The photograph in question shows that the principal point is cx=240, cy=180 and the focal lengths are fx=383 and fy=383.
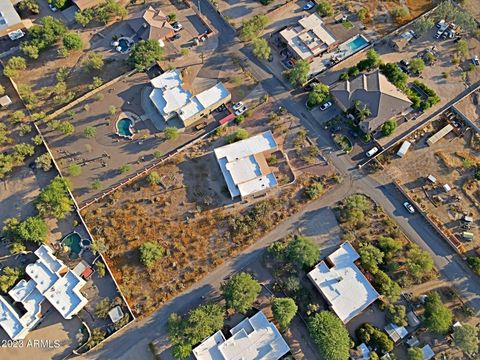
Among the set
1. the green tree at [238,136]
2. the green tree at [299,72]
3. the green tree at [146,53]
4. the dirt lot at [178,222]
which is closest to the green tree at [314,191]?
the dirt lot at [178,222]

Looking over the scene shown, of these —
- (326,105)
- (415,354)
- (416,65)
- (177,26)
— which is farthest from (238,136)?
(415,354)

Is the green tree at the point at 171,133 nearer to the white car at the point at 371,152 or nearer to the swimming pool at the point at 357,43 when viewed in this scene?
the white car at the point at 371,152

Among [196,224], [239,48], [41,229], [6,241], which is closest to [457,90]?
[239,48]

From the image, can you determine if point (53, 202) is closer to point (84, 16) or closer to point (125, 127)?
point (125, 127)

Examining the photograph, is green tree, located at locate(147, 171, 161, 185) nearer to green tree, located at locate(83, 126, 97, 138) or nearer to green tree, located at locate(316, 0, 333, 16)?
green tree, located at locate(83, 126, 97, 138)

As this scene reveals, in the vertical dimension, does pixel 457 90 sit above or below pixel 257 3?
below

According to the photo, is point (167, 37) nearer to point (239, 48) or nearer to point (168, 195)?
point (239, 48)
